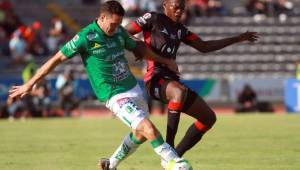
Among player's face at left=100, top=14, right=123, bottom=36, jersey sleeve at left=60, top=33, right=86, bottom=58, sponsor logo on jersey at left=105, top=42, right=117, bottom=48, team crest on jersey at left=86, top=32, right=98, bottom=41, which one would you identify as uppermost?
player's face at left=100, top=14, right=123, bottom=36

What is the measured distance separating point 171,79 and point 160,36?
594mm

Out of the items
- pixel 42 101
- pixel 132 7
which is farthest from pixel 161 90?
pixel 132 7

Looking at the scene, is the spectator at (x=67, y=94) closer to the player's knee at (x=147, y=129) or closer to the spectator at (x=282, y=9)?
the spectator at (x=282, y=9)

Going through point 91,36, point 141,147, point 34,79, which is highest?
point 91,36

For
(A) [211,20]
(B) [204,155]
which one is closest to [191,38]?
(B) [204,155]

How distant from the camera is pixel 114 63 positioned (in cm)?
1102

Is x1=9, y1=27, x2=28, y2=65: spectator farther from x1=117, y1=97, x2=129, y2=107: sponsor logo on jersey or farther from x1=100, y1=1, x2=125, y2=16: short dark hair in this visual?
x1=100, y1=1, x2=125, y2=16: short dark hair

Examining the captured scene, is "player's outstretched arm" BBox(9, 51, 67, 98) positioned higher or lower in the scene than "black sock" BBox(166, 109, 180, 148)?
higher

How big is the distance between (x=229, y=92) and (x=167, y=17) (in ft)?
68.7

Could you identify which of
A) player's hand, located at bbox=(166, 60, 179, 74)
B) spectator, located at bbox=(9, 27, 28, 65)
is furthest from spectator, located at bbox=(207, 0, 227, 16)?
player's hand, located at bbox=(166, 60, 179, 74)

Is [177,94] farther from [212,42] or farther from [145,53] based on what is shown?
[212,42]

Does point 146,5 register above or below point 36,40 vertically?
above

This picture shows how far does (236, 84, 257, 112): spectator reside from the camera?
31266 mm

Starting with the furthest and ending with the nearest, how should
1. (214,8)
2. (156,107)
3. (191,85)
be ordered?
1. (214,8)
2. (156,107)
3. (191,85)
